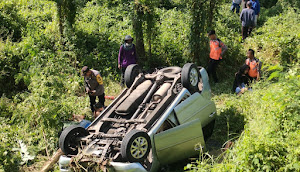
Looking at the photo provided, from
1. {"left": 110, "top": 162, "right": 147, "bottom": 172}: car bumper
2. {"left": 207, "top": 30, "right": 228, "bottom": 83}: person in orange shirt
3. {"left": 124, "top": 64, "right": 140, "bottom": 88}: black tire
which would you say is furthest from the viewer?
{"left": 207, "top": 30, "right": 228, "bottom": 83}: person in orange shirt

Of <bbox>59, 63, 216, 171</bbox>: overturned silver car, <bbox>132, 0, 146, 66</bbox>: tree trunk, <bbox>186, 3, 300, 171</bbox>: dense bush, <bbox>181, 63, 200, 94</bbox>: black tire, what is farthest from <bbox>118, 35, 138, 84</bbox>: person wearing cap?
<bbox>186, 3, 300, 171</bbox>: dense bush

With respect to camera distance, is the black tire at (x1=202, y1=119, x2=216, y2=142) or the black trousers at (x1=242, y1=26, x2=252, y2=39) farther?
the black trousers at (x1=242, y1=26, x2=252, y2=39)

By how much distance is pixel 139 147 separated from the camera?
5.95 meters

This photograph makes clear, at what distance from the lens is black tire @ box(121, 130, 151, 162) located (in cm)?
575

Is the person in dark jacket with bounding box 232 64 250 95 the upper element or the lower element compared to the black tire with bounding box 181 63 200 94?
lower

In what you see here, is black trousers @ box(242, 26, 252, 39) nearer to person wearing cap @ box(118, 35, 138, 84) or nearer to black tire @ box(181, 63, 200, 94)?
person wearing cap @ box(118, 35, 138, 84)

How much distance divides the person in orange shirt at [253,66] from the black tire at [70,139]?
466cm

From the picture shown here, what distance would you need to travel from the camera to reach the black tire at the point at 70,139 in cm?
631

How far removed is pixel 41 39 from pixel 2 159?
21.0ft

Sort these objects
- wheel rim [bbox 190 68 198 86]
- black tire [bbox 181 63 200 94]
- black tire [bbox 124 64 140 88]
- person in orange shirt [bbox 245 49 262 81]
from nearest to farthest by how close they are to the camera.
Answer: black tire [bbox 181 63 200 94]
wheel rim [bbox 190 68 198 86]
black tire [bbox 124 64 140 88]
person in orange shirt [bbox 245 49 262 81]

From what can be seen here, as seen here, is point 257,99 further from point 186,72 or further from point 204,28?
point 204,28

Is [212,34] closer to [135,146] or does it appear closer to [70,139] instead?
[135,146]

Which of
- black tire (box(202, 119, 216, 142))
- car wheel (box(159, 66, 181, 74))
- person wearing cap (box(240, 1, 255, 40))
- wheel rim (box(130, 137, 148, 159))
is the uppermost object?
person wearing cap (box(240, 1, 255, 40))

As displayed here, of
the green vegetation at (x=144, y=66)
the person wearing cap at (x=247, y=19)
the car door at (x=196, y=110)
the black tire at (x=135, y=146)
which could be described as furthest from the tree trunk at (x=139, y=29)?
the black tire at (x=135, y=146)
